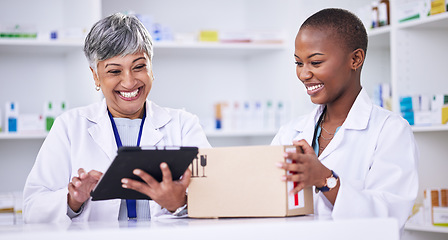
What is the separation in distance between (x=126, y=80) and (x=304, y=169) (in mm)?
795

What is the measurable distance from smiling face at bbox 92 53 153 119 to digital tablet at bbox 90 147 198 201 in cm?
56

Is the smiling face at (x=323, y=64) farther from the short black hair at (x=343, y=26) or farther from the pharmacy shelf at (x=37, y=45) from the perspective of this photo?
the pharmacy shelf at (x=37, y=45)

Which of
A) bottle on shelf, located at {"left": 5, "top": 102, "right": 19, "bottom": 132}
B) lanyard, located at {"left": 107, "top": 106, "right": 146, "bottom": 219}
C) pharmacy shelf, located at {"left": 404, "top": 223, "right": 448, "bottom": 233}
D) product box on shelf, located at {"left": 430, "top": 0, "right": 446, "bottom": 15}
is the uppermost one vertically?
product box on shelf, located at {"left": 430, "top": 0, "right": 446, "bottom": 15}

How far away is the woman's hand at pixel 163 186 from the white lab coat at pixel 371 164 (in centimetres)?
41

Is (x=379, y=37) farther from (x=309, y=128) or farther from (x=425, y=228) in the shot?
(x=309, y=128)

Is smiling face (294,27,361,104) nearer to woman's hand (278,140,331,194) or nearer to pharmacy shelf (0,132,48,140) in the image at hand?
woman's hand (278,140,331,194)

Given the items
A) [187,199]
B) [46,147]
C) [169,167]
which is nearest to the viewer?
[169,167]

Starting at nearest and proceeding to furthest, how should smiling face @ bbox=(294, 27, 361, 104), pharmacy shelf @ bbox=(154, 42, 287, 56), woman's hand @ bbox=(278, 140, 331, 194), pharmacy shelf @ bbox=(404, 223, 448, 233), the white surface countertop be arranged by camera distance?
the white surface countertop
woman's hand @ bbox=(278, 140, 331, 194)
smiling face @ bbox=(294, 27, 361, 104)
pharmacy shelf @ bbox=(404, 223, 448, 233)
pharmacy shelf @ bbox=(154, 42, 287, 56)

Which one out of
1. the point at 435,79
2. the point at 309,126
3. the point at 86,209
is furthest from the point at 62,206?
the point at 435,79

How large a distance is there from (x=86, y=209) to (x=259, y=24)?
2.92 metres

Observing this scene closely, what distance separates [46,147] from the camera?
204 centimetres

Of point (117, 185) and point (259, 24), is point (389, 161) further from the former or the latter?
point (259, 24)

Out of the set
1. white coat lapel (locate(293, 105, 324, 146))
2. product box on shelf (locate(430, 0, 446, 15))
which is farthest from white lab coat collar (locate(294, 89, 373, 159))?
product box on shelf (locate(430, 0, 446, 15))

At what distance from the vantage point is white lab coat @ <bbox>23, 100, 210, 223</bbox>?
188cm
